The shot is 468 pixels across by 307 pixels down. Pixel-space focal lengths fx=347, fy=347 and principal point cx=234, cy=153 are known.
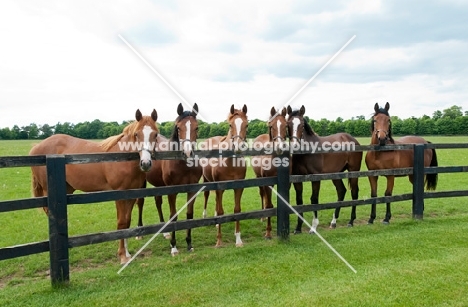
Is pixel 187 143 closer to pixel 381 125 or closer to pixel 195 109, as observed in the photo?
pixel 195 109

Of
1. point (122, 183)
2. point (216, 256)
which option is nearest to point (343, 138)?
point (216, 256)

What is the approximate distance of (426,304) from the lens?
361 centimetres

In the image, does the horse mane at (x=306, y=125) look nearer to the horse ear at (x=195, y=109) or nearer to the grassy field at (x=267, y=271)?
the horse ear at (x=195, y=109)

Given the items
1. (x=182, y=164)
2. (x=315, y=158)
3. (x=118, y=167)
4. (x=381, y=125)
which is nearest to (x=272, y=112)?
(x=315, y=158)

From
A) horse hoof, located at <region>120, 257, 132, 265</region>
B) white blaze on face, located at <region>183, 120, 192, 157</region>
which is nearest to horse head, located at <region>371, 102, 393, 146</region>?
white blaze on face, located at <region>183, 120, 192, 157</region>

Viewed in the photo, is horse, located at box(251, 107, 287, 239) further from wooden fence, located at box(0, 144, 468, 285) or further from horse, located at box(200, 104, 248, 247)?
horse, located at box(200, 104, 248, 247)

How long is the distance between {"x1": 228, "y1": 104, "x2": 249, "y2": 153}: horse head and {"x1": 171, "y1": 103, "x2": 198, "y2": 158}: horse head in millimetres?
651

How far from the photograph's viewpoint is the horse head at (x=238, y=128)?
5.73 m

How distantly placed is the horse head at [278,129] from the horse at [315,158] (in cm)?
39

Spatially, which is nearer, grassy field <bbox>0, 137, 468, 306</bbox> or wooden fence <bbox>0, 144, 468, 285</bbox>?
grassy field <bbox>0, 137, 468, 306</bbox>

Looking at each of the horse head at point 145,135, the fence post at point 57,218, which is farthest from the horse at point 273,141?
the fence post at point 57,218

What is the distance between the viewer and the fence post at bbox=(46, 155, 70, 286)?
4043mm

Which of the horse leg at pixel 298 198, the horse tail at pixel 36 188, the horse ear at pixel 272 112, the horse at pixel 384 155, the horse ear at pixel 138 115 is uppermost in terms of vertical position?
the horse ear at pixel 272 112

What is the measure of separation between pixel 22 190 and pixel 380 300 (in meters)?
12.8
